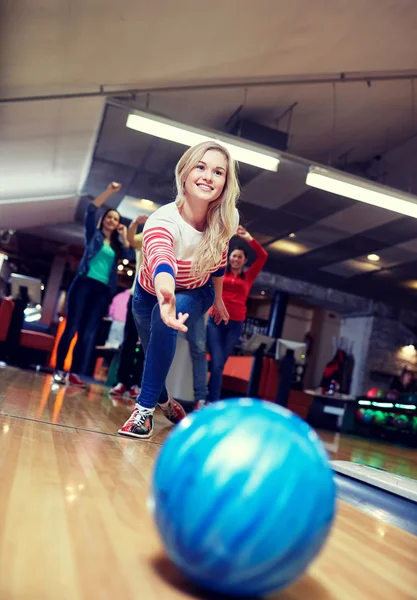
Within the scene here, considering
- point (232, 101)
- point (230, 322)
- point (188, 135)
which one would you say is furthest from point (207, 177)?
point (232, 101)

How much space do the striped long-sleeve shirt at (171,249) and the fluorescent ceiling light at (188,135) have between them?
3104mm

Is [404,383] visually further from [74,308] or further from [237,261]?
[74,308]

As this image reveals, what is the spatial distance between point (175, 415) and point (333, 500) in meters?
1.98

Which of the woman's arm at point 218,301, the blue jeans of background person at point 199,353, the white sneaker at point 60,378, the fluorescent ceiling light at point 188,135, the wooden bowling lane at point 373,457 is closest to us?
the woman's arm at point 218,301

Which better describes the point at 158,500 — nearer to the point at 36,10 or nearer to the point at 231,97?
the point at 36,10

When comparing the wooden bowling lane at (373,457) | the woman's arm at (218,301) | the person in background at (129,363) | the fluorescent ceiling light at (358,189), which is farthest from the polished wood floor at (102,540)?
the fluorescent ceiling light at (358,189)

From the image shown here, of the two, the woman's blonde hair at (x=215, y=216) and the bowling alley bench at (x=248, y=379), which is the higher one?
the woman's blonde hair at (x=215, y=216)

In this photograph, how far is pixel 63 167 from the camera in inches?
292

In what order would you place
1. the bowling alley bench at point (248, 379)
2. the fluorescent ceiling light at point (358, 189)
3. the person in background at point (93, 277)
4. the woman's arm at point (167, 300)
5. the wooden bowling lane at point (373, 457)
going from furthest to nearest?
the bowling alley bench at point (248, 379), the fluorescent ceiling light at point (358, 189), the person in background at point (93, 277), the wooden bowling lane at point (373, 457), the woman's arm at point (167, 300)

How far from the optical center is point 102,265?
392cm

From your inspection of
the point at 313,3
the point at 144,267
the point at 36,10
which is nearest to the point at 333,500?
the point at 144,267

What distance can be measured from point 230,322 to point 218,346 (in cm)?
19

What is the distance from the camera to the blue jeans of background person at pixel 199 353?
2846mm

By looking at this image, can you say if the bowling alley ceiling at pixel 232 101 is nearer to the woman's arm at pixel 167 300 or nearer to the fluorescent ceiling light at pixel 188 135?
the fluorescent ceiling light at pixel 188 135
